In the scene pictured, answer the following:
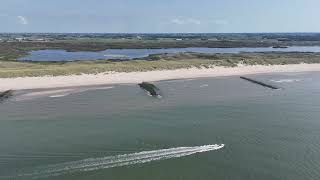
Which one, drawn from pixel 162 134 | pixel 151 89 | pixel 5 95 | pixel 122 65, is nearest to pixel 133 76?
pixel 122 65

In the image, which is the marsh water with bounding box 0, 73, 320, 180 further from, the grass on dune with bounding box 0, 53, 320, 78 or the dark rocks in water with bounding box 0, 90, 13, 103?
the grass on dune with bounding box 0, 53, 320, 78

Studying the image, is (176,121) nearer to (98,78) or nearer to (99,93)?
(99,93)

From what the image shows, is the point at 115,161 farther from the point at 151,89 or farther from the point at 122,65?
the point at 122,65

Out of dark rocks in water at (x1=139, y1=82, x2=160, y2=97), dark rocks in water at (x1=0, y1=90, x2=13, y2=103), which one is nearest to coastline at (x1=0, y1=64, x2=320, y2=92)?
dark rocks in water at (x1=0, y1=90, x2=13, y2=103)

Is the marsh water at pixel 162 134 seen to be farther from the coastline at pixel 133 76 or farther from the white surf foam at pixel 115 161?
the coastline at pixel 133 76

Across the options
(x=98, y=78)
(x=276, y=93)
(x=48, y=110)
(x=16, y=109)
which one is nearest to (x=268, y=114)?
(x=276, y=93)
